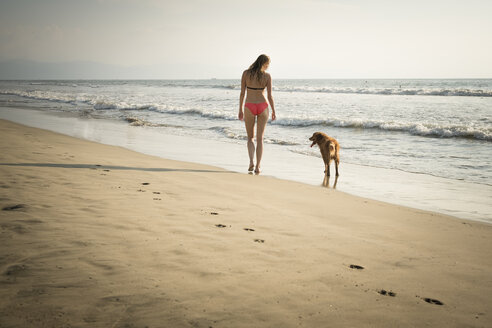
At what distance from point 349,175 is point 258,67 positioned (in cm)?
291

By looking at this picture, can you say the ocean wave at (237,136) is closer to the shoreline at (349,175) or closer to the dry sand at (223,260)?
the shoreline at (349,175)

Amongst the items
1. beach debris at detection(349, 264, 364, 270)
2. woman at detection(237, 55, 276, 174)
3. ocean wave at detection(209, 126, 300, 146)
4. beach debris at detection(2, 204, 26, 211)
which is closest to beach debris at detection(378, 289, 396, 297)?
beach debris at detection(349, 264, 364, 270)

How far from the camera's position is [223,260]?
2.48 metres

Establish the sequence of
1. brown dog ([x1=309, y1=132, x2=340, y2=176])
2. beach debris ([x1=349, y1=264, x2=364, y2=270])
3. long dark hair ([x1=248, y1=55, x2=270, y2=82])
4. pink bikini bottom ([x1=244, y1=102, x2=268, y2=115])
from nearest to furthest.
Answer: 1. beach debris ([x1=349, y1=264, x2=364, y2=270])
2. long dark hair ([x1=248, y1=55, x2=270, y2=82])
3. pink bikini bottom ([x1=244, y1=102, x2=268, y2=115])
4. brown dog ([x1=309, y1=132, x2=340, y2=176])

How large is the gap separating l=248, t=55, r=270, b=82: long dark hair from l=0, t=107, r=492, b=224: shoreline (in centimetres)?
193

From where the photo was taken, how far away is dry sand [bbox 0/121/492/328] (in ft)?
6.02

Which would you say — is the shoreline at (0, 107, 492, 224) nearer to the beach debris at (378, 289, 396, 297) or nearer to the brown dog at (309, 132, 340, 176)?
the brown dog at (309, 132, 340, 176)

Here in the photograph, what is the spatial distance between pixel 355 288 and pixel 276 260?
612 mm

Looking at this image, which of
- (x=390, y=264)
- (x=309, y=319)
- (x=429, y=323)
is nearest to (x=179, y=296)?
(x=309, y=319)

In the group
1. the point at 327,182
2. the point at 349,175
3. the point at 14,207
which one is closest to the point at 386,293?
the point at 14,207

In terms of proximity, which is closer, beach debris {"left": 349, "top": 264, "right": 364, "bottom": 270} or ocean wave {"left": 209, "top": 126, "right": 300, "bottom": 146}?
beach debris {"left": 349, "top": 264, "right": 364, "bottom": 270}

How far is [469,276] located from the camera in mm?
2553

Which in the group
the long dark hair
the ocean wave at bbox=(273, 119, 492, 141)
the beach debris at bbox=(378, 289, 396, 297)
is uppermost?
the long dark hair

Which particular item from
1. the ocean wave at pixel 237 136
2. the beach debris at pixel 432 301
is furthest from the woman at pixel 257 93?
the beach debris at pixel 432 301
